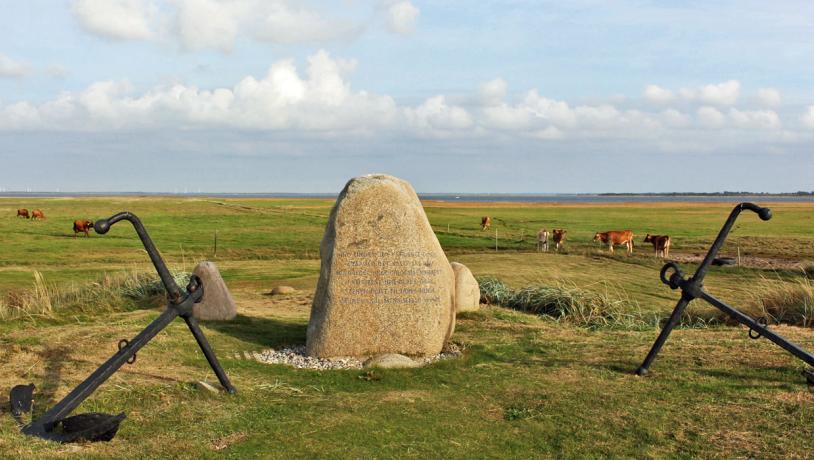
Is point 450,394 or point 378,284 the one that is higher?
point 378,284

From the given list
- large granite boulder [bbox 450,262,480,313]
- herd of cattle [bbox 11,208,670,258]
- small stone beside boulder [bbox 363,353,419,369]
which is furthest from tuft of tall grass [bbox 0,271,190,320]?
herd of cattle [bbox 11,208,670,258]

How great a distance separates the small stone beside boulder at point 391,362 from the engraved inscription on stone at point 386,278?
3.15 feet

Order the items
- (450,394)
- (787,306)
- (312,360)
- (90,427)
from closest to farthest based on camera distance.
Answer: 1. (90,427)
2. (450,394)
3. (312,360)
4. (787,306)

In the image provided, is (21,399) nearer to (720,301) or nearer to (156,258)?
(156,258)

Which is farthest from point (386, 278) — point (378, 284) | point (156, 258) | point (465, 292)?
point (156, 258)

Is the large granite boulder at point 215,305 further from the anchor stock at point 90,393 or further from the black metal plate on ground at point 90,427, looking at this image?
the black metal plate on ground at point 90,427

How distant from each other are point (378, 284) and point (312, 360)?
5.40 feet

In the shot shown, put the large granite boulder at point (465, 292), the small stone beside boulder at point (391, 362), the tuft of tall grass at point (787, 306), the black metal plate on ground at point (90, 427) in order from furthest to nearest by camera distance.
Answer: the large granite boulder at point (465, 292) < the tuft of tall grass at point (787, 306) < the small stone beside boulder at point (391, 362) < the black metal plate on ground at point (90, 427)

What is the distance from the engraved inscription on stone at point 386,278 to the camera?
10875mm

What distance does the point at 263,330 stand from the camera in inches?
500

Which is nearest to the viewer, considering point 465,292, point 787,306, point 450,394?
point 450,394

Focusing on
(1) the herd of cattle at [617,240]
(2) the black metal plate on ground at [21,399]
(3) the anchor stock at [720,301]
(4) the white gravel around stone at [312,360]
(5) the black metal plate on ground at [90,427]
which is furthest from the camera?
(1) the herd of cattle at [617,240]

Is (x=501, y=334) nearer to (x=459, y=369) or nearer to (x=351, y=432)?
(x=459, y=369)

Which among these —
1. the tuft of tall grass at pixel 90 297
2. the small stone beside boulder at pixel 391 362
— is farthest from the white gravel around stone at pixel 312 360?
the tuft of tall grass at pixel 90 297
